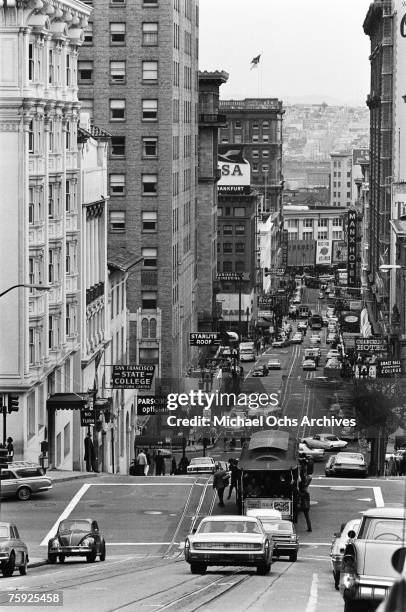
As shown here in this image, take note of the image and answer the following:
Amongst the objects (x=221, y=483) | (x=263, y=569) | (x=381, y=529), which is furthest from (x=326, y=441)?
(x=381, y=529)

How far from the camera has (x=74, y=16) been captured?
3169 inches

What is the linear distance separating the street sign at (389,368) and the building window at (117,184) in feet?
117

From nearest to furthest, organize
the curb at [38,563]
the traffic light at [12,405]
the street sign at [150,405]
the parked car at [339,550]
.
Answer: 1. the parked car at [339,550]
2. the curb at [38,563]
3. the traffic light at [12,405]
4. the street sign at [150,405]

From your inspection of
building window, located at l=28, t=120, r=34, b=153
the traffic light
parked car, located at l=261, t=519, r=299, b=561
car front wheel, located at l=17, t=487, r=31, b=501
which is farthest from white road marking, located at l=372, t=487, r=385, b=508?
building window, located at l=28, t=120, r=34, b=153

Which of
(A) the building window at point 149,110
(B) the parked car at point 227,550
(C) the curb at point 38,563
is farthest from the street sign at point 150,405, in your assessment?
(B) the parked car at point 227,550

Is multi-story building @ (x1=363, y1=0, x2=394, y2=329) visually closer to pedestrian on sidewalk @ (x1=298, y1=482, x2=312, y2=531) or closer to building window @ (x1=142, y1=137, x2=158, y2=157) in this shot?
building window @ (x1=142, y1=137, x2=158, y2=157)

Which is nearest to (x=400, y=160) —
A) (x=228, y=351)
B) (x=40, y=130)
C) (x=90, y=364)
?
(x=228, y=351)

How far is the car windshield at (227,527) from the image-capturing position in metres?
35.2

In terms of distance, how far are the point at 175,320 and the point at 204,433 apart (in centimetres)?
3236

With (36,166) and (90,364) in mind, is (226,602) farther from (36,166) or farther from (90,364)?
(90,364)

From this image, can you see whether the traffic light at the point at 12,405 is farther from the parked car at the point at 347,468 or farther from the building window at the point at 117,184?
the building window at the point at 117,184

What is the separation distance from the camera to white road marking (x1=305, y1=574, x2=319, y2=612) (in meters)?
27.2

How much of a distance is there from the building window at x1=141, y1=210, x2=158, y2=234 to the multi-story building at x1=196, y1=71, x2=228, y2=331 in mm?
45479

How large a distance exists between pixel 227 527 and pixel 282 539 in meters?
5.57
